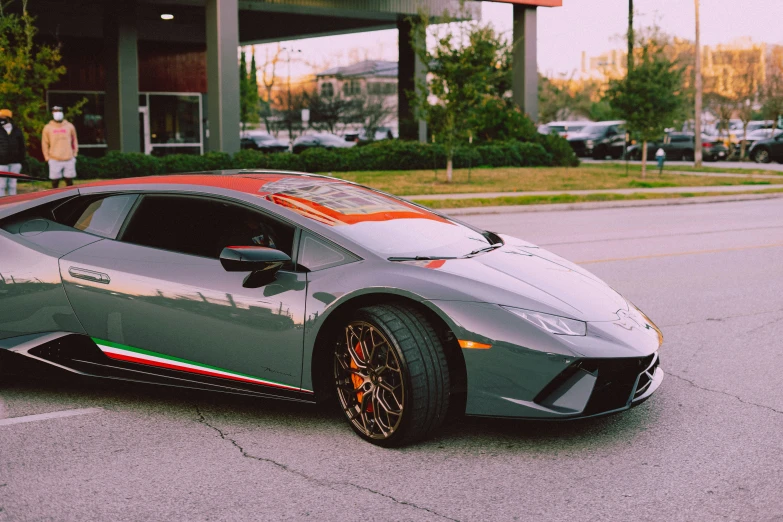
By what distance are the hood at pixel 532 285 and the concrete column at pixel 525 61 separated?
28.1 metres

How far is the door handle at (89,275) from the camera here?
4.97 meters

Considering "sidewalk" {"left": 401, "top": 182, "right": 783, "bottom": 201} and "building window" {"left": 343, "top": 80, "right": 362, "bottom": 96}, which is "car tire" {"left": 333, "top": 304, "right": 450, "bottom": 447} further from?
"building window" {"left": 343, "top": 80, "right": 362, "bottom": 96}

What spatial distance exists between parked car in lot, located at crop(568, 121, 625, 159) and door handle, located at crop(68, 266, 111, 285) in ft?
129

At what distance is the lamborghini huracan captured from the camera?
4.27 m

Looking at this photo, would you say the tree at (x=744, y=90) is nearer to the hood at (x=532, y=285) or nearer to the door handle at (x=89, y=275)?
the hood at (x=532, y=285)

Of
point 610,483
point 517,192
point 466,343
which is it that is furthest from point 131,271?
point 517,192

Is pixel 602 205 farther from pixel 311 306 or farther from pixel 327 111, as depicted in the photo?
pixel 327 111

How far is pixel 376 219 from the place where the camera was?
16.8 ft

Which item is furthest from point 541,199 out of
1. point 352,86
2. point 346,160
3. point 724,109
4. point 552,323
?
point 352,86

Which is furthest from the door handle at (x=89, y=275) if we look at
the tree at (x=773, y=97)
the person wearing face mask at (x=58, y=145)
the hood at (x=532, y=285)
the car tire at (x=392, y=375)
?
the tree at (x=773, y=97)

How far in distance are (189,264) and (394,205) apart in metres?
1.38

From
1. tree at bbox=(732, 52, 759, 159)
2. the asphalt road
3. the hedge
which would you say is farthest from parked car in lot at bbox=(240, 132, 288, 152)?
the asphalt road

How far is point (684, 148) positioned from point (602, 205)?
2377 centimetres

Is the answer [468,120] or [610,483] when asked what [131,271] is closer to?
[610,483]
